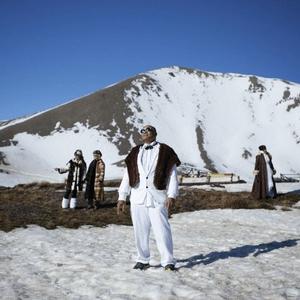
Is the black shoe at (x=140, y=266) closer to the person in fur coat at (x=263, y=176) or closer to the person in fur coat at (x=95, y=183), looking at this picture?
the person in fur coat at (x=95, y=183)

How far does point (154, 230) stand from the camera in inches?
266

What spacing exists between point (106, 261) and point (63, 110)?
391 feet

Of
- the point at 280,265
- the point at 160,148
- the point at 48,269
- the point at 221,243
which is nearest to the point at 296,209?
the point at 221,243

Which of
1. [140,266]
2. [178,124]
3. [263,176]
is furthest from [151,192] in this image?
[178,124]

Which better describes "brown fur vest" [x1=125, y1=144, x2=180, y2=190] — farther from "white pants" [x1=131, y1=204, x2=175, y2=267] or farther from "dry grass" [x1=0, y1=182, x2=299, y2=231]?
"dry grass" [x1=0, y1=182, x2=299, y2=231]

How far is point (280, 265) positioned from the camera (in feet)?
22.6

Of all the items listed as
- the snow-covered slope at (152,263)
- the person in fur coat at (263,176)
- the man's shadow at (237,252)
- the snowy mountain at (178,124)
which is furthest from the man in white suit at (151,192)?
the snowy mountain at (178,124)

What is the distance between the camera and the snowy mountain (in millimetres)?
99438

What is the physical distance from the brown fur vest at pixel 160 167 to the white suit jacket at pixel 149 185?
62 millimetres

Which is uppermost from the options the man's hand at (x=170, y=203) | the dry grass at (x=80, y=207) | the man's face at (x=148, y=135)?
the man's face at (x=148, y=135)

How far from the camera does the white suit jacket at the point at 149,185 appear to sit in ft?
22.3

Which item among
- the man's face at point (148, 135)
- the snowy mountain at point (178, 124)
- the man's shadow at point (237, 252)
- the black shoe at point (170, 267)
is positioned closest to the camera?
the black shoe at point (170, 267)

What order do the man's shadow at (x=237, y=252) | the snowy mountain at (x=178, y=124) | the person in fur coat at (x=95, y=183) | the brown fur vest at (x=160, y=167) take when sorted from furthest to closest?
1. the snowy mountain at (x=178, y=124)
2. the person in fur coat at (x=95, y=183)
3. the man's shadow at (x=237, y=252)
4. the brown fur vest at (x=160, y=167)

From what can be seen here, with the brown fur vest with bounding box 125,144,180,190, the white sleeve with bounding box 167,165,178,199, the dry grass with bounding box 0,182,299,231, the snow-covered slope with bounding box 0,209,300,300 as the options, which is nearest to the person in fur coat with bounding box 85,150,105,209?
the dry grass with bounding box 0,182,299,231
